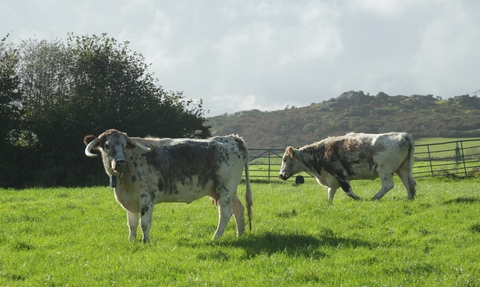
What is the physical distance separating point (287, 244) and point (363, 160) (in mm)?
7524

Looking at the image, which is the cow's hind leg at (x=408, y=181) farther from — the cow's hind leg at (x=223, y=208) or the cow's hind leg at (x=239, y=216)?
the cow's hind leg at (x=223, y=208)

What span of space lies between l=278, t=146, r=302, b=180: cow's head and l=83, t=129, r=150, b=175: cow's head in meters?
9.03

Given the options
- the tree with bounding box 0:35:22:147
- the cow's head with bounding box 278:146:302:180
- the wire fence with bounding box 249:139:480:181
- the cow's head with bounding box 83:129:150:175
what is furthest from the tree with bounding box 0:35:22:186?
the cow's head with bounding box 83:129:150:175

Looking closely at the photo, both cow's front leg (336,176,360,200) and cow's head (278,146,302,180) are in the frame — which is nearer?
cow's front leg (336,176,360,200)

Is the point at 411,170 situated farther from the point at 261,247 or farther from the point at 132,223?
the point at 132,223

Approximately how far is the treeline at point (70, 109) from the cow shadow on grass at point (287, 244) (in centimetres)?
2286

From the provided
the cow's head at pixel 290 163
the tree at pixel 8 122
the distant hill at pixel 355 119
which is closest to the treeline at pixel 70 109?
the tree at pixel 8 122

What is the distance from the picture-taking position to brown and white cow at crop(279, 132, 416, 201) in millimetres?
16219

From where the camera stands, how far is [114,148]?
1059 cm

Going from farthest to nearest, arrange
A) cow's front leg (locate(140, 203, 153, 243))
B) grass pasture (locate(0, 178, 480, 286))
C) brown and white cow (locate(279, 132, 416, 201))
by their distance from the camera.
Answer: brown and white cow (locate(279, 132, 416, 201)), cow's front leg (locate(140, 203, 153, 243)), grass pasture (locate(0, 178, 480, 286))

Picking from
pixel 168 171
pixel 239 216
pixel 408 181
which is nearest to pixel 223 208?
pixel 239 216

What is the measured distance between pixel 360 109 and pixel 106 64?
116 metres

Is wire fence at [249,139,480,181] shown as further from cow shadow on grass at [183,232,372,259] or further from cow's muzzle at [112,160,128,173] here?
cow's muzzle at [112,160,128,173]

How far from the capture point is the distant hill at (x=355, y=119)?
4456 inches
